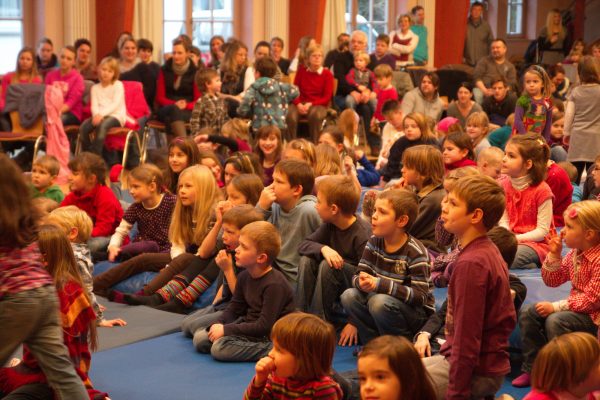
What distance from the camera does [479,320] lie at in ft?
12.2

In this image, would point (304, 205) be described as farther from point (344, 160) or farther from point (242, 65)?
point (242, 65)

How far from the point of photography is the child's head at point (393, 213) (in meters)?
4.54

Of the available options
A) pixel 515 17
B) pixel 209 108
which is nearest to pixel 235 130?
pixel 209 108

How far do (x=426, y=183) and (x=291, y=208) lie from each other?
2.56ft

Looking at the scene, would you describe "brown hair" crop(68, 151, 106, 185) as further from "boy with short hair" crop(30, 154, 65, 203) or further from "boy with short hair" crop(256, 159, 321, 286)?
"boy with short hair" crop(256, 159, 321, 286)

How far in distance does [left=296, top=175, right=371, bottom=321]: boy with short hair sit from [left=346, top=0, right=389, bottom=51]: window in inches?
409

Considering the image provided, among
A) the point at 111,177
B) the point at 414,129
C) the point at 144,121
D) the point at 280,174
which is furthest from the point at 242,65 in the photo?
the point at 280,174

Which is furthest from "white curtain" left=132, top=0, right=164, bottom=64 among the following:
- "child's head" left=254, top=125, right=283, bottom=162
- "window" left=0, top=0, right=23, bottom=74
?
"child's head" left=254, top=125, right=283, bottom=162

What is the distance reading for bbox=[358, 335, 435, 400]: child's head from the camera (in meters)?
3.19

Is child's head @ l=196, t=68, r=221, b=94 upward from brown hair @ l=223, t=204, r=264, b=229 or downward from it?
upward

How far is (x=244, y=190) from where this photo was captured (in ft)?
19.1

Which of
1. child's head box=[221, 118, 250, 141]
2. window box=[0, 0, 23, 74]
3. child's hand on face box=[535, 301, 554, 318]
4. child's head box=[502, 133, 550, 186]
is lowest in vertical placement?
child's hand on face box=[535, 301, 554, 318]

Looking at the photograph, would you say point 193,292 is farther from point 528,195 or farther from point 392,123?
point 392,123

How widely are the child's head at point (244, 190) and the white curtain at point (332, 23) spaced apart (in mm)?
8682
